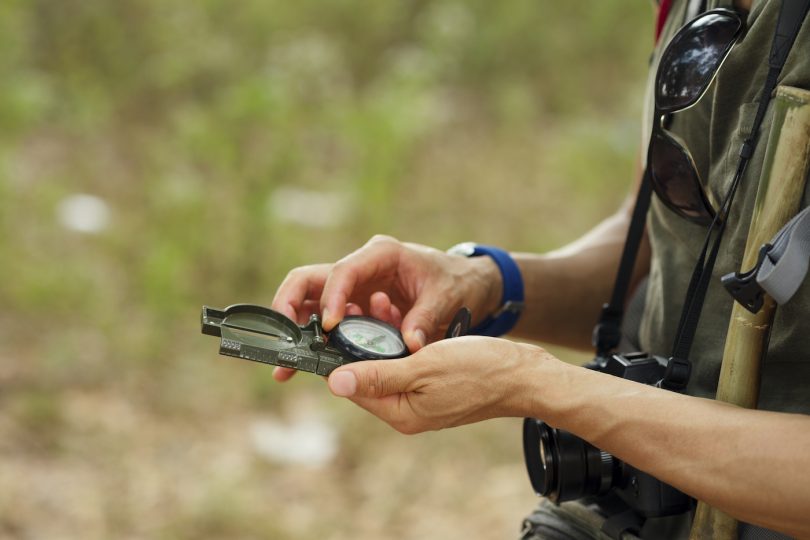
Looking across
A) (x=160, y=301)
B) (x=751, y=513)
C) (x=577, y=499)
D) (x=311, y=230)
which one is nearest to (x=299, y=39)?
(x=311, y=230)

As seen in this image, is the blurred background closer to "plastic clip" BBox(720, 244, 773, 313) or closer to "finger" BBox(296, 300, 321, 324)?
"finger" BBox(296, 300, 321, 324)

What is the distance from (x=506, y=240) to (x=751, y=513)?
309cm

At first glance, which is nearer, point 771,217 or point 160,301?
point 771,217

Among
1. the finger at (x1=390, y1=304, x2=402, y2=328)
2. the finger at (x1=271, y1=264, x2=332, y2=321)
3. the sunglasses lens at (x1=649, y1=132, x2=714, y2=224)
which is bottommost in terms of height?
the finger at (x1=390, y1=304, x2=402, y2=328)

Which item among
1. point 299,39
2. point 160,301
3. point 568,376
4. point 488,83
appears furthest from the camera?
point 488,83

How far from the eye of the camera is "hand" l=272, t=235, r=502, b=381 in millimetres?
1183

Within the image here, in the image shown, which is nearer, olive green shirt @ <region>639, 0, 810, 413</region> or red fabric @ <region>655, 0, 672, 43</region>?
olive green shirt @ <region>639, 0, 810, 413</region>

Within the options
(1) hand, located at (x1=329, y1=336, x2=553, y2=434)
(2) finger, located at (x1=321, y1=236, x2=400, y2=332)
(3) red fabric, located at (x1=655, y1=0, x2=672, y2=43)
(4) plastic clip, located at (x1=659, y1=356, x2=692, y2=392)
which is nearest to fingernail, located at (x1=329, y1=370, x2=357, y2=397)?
(1) hand, located at (x1=329, y1=336, x2=553, y2=434)

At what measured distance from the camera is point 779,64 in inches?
37.2

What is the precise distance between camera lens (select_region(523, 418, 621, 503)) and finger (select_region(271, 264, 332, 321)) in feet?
1.19

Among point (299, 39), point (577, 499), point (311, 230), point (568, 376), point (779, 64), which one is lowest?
point (577, 499)

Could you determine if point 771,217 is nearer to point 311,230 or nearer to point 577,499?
point 577,499

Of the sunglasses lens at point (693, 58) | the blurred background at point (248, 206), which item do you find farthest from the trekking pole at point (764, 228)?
the blurred background at point (248, 206)

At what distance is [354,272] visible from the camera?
3.93 ft
